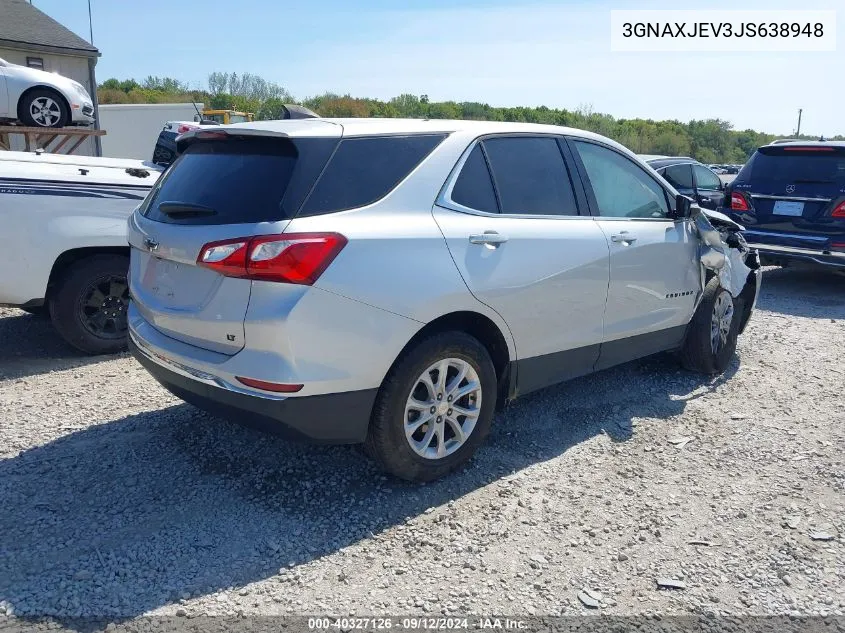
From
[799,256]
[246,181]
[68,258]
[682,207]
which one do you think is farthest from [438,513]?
[799,256]

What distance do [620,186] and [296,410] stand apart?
2.71 m

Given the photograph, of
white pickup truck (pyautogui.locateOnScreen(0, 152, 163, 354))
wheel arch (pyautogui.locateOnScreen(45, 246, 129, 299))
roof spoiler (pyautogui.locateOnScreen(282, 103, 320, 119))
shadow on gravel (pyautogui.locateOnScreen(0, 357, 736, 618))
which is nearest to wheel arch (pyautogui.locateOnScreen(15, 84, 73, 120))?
white pickup truck (pyautogui.locateOnScreen(0, 152, 163, 354))

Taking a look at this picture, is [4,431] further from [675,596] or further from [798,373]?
[798,373]

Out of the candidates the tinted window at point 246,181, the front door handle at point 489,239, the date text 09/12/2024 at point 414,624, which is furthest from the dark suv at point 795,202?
the date text 09/12/2024 at point 414,624

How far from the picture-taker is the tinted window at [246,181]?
3.09m

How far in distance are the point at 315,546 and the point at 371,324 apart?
1.01 metres

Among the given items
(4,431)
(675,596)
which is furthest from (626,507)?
(4,431)

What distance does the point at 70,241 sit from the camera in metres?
5.27

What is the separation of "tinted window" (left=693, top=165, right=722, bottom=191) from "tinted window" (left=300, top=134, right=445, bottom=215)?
950 centimetres

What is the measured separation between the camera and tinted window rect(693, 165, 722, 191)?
11955mm

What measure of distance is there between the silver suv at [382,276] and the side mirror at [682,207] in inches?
23.0

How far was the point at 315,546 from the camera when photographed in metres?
3.10

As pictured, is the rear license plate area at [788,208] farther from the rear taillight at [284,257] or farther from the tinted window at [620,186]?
the rear taillight at [284,257]

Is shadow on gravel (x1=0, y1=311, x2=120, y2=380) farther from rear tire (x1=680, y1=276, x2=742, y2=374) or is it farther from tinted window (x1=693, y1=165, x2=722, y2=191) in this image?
tinted window (x1=693, y1=165, x2=722, y2=191)
